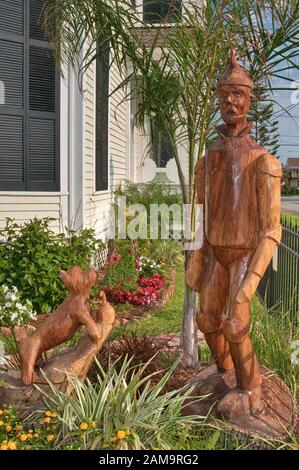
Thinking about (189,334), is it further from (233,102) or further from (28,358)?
(233,102)

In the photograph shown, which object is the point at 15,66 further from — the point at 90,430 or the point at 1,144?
the point at 90,430

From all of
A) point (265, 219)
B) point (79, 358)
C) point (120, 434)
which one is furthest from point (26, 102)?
point (120, 434)

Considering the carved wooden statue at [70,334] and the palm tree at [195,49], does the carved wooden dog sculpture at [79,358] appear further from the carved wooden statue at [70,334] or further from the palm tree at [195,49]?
the palm tree at [195,49]

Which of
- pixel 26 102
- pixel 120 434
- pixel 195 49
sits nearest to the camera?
pixel 120 434

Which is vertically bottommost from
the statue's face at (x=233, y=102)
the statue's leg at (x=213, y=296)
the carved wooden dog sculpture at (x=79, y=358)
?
the carved wooden dog sculpture at (x=79, y=358)

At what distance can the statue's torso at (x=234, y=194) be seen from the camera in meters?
2.98

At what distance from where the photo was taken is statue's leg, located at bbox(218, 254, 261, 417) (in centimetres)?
299

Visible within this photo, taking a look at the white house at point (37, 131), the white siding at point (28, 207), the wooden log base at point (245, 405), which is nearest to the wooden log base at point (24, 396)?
the wooden log base at point (245, 405)

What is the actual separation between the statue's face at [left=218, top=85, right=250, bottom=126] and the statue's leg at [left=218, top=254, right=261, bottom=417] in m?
0.78

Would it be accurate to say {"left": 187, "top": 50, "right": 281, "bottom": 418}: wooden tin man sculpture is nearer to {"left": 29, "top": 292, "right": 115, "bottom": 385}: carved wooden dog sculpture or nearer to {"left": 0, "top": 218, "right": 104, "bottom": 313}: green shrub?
{"left": 29, "top": 292, "right": 115, "bottom": 385}: carved wooden dog sculpture

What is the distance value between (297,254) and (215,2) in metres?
2.61

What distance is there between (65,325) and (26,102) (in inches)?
189

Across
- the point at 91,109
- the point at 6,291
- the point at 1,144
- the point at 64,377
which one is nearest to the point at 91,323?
the point at 64,377

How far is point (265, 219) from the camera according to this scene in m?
2.95
